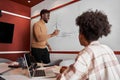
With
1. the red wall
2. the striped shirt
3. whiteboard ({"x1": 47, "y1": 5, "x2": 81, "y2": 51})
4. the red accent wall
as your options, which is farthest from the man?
the striped shirt

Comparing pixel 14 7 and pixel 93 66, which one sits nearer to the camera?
pixel 93 66

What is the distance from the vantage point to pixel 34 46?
12.0 ft

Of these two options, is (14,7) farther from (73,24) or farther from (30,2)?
(73,24)

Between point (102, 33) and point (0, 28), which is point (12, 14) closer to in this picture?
point (0, 28)

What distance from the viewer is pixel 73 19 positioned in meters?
4.64

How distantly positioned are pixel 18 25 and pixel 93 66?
14.9ft

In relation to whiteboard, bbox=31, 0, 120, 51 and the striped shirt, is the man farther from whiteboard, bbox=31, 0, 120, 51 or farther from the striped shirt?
the striped shirt

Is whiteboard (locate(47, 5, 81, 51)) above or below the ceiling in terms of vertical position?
below

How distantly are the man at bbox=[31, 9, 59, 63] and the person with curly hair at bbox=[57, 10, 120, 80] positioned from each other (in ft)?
6.93

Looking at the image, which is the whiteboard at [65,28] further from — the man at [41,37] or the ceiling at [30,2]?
the man at [41,37]

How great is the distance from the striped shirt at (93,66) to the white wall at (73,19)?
269 centimetres

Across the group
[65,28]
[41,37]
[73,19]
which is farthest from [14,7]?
[41,37]

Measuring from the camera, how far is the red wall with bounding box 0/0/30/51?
4.90 meters

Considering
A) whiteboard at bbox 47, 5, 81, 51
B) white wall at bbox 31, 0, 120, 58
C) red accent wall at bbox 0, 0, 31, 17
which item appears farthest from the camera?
red accent wall at bbox 0, 0, 31, 17
